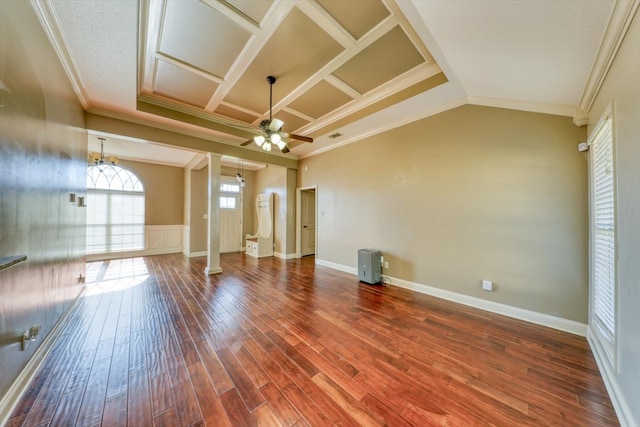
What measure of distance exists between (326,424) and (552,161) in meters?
3.73

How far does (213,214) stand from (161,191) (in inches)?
148

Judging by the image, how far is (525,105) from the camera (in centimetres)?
287

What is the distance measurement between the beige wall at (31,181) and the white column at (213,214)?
2.33 metres

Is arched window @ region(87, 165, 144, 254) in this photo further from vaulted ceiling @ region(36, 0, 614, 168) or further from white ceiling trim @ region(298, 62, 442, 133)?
white ceiling trim @ region(298, 62, 442, 133)

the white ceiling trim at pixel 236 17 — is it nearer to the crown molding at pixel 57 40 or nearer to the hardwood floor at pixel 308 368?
the crown molding at pixel 57 40

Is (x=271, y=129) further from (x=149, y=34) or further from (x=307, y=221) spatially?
(x=307, y=221)

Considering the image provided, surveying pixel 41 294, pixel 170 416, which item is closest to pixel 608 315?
pixel 170 416

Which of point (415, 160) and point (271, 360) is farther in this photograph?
point (415, 160)

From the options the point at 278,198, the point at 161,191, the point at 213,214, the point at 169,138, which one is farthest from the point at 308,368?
the point at 161,191

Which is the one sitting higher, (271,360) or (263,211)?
(263,211)

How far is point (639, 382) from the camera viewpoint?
1301 mm

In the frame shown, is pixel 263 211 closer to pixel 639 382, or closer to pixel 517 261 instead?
pixel 517 261

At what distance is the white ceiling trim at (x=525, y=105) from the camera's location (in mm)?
2660

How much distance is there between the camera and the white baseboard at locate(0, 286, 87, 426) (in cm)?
146
